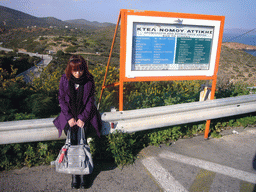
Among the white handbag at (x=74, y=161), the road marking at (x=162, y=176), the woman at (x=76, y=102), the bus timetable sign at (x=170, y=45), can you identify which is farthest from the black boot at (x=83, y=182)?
the bus timetable sign at (x=170, y=45)

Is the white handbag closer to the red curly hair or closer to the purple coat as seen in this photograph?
the purple coat

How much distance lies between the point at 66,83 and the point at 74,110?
388 mm

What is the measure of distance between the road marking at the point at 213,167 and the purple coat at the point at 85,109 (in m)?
1.26

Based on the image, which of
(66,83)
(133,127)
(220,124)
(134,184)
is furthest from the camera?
(220,124)

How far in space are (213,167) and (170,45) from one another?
1.99 meters

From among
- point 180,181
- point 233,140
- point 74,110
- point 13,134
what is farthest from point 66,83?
point 233,140

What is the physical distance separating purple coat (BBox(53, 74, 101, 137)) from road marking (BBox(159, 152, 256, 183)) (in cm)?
126

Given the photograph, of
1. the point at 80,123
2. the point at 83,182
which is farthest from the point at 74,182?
the point at 80,123

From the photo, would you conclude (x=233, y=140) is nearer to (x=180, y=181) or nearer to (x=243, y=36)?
(x=180, y=181)

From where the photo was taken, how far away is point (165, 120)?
3.31 metres

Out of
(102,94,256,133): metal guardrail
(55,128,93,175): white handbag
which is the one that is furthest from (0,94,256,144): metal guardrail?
(55,128,93,175): white handbag

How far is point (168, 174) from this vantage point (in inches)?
112

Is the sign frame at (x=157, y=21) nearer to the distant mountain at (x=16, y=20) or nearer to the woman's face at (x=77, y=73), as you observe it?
the woman's face at (x=77, y=73)

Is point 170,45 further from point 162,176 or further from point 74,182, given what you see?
point 74,182
